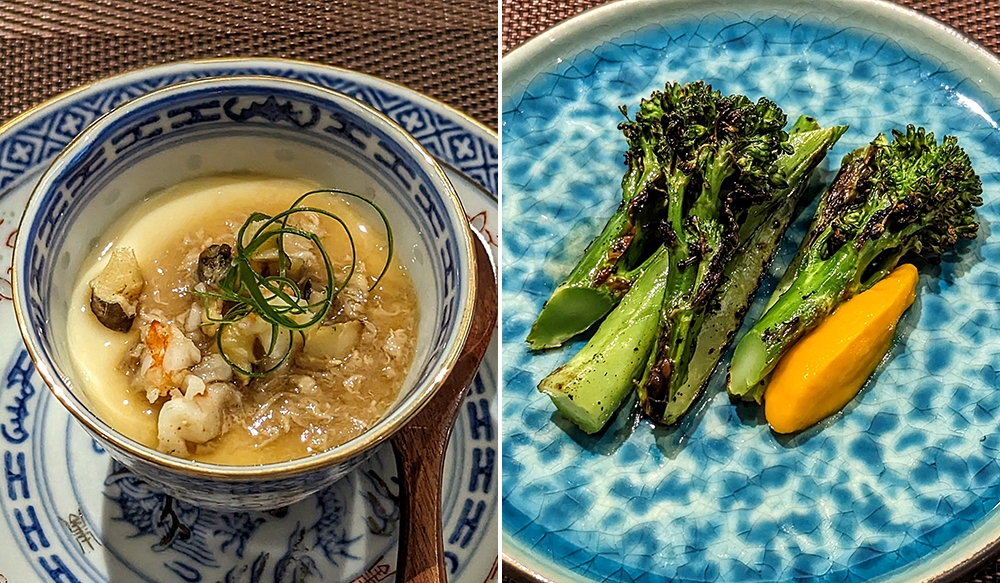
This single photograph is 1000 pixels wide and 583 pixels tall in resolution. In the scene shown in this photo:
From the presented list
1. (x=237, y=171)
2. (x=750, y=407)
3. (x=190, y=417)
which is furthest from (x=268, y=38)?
(x=750, y=407)

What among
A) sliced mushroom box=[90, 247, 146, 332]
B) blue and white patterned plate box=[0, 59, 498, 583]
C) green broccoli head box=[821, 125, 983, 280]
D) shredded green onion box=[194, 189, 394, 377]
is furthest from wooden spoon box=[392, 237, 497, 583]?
green broccoli head box=[821, 125, 983, 280]

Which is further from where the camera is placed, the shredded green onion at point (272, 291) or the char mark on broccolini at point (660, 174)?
the char mark on broccolini at point (660, 174)

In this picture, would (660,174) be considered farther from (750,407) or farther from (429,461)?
(429,461)

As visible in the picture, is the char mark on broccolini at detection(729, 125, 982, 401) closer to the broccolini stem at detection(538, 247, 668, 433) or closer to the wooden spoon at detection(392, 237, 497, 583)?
the broccolini stem at detection(538, 247, 668, 433)

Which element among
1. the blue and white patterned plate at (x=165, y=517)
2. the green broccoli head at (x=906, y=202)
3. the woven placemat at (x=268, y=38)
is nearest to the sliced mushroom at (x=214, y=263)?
the blue and white patterned plate at (x=165, y=517)

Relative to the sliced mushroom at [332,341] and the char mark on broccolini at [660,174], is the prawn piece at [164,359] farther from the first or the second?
the char mark on broccolini at [660,174]
